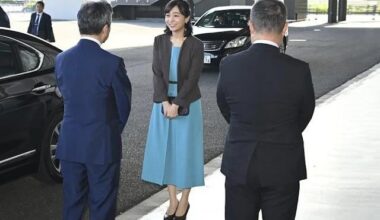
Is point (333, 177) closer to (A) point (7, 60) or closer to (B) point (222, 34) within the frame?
(A) point (7, 60)

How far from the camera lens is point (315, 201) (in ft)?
16.8

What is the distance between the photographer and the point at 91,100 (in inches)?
134

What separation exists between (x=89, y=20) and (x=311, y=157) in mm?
3934

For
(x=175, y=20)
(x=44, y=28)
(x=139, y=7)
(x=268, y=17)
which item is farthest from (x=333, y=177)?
(x=139, y=7)

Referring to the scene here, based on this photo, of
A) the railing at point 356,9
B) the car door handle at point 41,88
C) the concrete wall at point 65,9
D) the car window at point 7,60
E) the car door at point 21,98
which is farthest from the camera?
the railing at point 356,9

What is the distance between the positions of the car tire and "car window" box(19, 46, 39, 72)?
1.63ft

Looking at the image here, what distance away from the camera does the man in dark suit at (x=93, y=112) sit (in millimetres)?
3387

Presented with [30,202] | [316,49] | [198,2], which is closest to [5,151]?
[30,202]

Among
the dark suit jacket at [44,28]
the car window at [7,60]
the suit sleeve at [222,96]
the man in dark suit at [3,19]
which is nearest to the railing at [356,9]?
the dark suit jacket at [44,28]

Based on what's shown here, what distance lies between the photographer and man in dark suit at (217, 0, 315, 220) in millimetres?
2838

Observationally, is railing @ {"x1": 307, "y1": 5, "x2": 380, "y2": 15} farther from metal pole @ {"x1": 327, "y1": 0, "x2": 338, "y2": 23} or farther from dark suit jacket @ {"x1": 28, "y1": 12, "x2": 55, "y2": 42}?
dark suit jacket @ {"x1": 28, "y1": 12, "x2": 55, "y2": 42}

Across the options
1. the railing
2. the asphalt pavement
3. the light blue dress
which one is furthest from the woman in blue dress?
the railing

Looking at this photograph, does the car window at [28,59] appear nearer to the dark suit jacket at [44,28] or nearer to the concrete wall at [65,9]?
the dark suit jacket at [44,28]

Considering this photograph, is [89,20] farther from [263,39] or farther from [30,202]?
[30,202]
